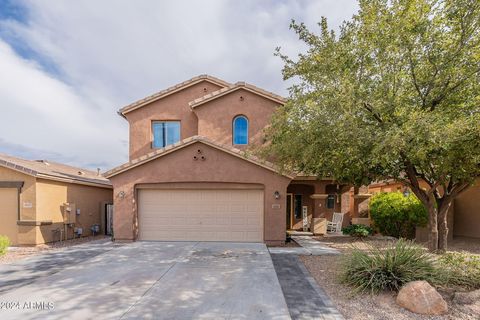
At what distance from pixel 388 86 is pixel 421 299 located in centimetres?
624

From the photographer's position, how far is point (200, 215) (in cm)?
1343

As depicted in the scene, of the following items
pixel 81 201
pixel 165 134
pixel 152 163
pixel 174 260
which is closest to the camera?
pixel 174 260

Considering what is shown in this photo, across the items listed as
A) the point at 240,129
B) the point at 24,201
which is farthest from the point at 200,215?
the point at 24,201

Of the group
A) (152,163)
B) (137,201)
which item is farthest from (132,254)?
(152,163)

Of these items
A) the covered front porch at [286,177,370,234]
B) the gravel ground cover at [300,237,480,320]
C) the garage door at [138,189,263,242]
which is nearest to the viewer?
the gravel ground cover at [300,237,480,320]

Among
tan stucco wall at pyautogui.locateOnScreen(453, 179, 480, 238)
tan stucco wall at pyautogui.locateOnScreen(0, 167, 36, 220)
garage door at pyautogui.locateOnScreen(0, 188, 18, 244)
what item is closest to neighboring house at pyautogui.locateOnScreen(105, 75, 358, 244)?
tan stucco wall at pyautogui.locateOnScreen(0, 167, 36, 220)

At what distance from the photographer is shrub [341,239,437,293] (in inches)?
258

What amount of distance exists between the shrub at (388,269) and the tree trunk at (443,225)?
433 cm

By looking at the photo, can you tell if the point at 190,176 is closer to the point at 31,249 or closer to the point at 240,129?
the point at 240,129

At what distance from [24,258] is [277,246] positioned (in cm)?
970

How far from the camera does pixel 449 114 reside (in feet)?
28.1

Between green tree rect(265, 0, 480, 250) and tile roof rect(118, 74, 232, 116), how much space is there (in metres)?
8.23

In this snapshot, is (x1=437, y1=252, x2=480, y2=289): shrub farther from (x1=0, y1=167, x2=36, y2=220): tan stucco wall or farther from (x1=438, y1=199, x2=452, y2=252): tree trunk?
(x1=0, y1=167, x2=36, y2=220): tan stucco wall

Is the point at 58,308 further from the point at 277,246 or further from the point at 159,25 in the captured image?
the point at 159,25
